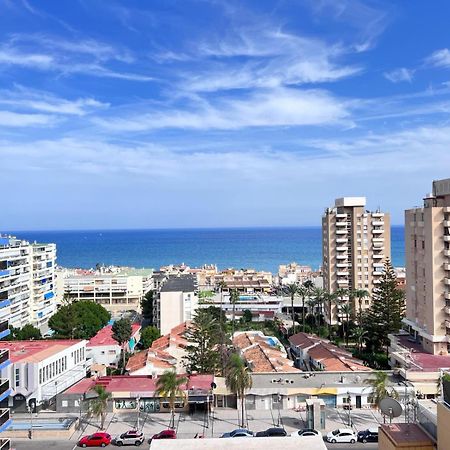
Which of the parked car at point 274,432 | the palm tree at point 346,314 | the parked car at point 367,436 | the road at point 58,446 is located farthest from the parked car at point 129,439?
the palm tree at point 346,314

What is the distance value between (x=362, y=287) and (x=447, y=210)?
24.3m

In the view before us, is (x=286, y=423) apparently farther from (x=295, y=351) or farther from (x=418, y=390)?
(x=295, y=351)

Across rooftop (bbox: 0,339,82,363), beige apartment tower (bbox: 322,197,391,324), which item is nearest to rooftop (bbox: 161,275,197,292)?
beige apartment tower (bbox: 322,197,391,324)

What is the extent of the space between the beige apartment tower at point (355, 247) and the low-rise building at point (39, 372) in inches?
1307

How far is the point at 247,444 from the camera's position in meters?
12.7

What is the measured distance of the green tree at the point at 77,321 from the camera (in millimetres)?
49000

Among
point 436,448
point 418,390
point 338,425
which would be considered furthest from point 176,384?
point 436,448

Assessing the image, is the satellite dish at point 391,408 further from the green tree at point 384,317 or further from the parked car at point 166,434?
the green tree at point 384,317

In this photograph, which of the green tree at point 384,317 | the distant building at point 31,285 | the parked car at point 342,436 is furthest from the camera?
the distant building at point 31,285

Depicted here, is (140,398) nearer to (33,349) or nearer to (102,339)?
(33,349)

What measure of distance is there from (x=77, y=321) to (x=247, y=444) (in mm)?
40640

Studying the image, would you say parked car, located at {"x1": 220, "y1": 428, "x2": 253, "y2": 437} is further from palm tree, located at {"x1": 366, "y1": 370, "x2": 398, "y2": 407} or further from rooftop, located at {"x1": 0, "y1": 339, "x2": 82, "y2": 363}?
rooftop, located at {"x1": 0, "y1": 339, "x2": 82, "y2": 363}

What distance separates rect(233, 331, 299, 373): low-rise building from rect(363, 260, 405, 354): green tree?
8.53 m

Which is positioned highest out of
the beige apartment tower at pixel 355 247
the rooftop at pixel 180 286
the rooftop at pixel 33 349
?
the beige apartment tower at pixel 355 247
